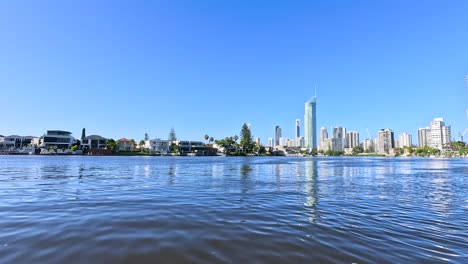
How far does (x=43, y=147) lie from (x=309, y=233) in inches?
6430

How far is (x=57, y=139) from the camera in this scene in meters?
137

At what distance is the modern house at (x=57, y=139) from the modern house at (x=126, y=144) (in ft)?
102

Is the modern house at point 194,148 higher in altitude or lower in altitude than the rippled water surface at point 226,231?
higher

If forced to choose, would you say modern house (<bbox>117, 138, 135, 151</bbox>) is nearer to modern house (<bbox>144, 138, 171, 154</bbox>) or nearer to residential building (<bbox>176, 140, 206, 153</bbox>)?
modern house (<bbox>144, 138, 171, 154</bbox>)

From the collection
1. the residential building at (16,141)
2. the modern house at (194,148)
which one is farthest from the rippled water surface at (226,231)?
the residential building at (16,141)

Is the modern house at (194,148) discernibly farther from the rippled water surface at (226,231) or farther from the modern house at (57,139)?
the rippled water surface at (226,231)

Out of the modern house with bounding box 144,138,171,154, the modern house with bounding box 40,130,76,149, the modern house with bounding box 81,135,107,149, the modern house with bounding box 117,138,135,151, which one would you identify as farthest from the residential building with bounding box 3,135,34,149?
the modern house with bounding box 144,138,171,154

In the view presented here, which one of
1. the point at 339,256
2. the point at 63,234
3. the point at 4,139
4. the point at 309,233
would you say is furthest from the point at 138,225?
the point at 4,139

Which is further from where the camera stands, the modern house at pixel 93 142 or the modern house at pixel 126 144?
the modern house at pixel 126 144

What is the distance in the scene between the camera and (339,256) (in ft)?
18.4

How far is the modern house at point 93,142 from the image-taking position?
146m

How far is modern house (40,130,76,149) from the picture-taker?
135 m

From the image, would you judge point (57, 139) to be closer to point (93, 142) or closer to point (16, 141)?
point (93, 142)

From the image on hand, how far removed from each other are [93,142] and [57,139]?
17.3 metres
